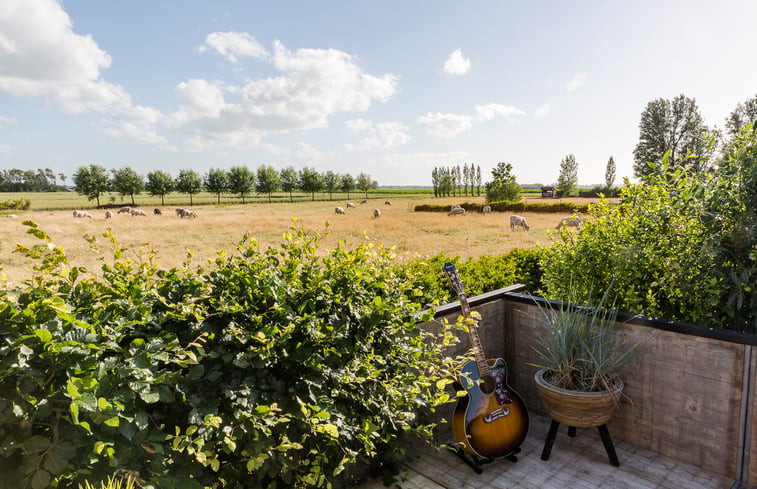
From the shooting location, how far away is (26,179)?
6962cm

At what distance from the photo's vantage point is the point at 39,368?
138 cm

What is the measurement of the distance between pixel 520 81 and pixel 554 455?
359 inches

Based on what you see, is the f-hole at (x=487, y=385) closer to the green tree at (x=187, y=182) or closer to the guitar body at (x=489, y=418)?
the guitar body at (x=489, y=418)

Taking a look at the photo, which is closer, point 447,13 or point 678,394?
point 678,394

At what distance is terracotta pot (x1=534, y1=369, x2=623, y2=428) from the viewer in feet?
9.16

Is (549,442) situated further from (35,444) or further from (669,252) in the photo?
(35,444)

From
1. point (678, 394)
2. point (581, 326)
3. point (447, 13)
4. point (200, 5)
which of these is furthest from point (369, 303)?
point (447, 13)

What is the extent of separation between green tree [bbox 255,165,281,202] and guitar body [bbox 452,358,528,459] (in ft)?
256

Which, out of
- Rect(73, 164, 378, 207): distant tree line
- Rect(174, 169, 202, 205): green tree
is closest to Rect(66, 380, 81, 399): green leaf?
Rect(73, 164, 378, 207): distant tree line

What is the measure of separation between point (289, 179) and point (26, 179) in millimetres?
45562

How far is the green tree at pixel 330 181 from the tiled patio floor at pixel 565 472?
8450 cm

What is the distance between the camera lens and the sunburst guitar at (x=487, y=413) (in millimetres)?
2867

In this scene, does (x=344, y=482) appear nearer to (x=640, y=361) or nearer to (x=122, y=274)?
(x=122, y=274)

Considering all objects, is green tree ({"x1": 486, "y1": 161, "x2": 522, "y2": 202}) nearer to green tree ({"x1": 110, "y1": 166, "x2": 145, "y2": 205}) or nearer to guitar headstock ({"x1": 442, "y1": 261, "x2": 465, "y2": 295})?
guitar headstock ({"x1": 442, "y1": 261, "x2": 465, "y2": 295})
